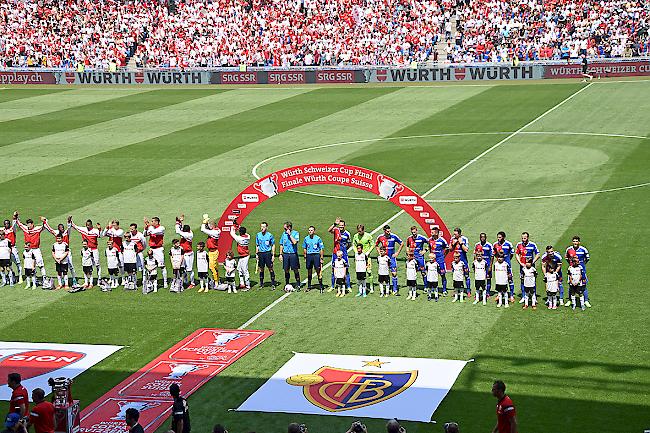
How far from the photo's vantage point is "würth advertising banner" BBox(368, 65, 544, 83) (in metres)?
61.1

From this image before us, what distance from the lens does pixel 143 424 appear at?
16281 mm

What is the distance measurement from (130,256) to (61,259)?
5.31 ft

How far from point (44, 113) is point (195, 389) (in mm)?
40119

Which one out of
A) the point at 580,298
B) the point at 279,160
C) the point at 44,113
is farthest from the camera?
the point at 44,113

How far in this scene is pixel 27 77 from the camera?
2783 inches

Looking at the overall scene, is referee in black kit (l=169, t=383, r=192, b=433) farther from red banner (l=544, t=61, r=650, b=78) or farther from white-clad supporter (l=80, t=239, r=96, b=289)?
red banner (l=544, t=61, r=650, b=78)

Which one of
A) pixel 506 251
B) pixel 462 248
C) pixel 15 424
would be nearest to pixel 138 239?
pixel 462 248

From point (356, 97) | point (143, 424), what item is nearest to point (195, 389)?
point (143, 424)

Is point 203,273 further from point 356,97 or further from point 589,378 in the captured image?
point 356,97

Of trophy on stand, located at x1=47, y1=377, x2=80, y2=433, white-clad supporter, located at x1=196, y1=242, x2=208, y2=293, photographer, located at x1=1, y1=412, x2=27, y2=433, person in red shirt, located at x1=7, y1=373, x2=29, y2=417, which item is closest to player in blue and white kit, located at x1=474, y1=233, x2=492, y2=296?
white-clad supporter, located at x1=196, y1=242, x2=208, y2=293

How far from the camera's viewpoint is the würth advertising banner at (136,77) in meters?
66.8

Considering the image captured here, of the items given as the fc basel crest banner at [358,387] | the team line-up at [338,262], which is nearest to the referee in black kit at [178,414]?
the fc basel crest banner at [358,387]

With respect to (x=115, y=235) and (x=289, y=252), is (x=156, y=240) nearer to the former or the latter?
(x=115, y=235)

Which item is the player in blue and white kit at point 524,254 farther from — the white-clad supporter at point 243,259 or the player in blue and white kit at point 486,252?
the white-clad supporter at point 243,259
